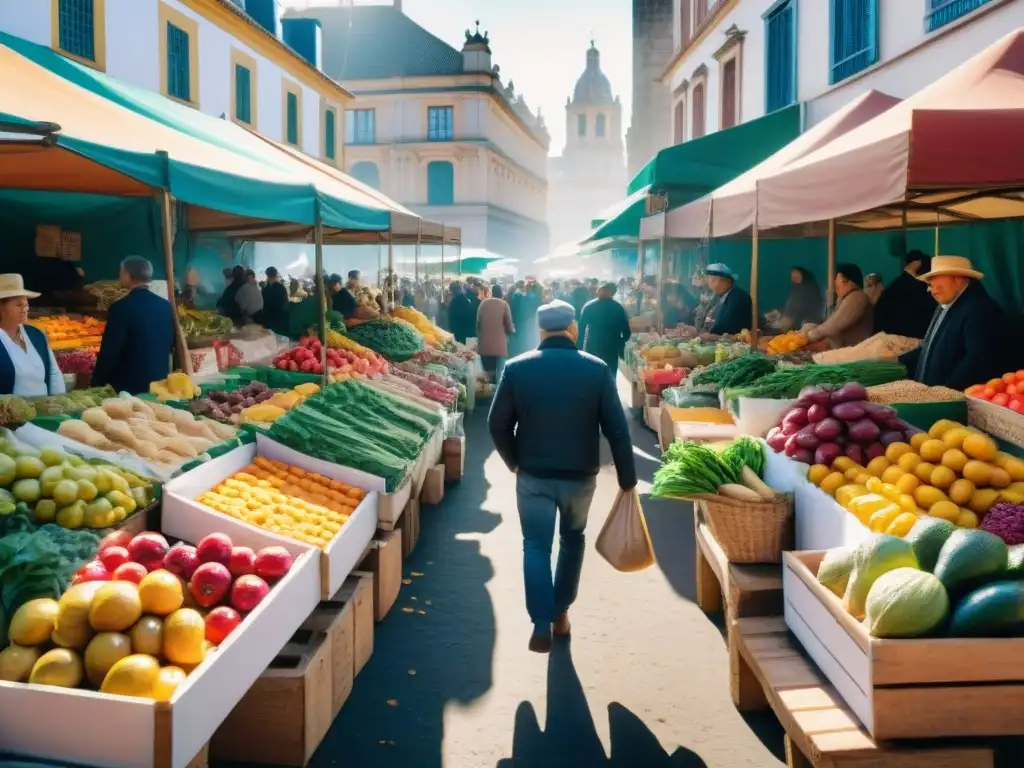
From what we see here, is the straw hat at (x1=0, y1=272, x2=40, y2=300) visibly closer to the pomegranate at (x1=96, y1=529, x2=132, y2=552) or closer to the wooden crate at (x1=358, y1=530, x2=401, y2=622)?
the pomegranate at (x1=96, y1=529, x2=132, y2=552)

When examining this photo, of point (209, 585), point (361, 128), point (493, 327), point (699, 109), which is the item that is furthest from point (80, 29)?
point (361, 128)

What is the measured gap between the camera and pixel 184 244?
17297mm

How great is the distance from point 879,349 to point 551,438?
3.78 metres

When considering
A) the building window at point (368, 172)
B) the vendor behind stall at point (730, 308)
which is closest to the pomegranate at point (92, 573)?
the vendor behind stall at point (730, 308)

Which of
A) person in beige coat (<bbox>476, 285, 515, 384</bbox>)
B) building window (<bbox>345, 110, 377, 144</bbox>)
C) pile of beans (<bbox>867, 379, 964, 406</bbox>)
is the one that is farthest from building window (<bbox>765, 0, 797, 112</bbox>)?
building window (<bbox>345, 110, 377, 144</bbox>)

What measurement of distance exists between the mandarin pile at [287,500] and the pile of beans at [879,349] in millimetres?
4051

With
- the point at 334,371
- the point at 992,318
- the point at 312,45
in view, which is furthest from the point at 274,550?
the point at 312,45

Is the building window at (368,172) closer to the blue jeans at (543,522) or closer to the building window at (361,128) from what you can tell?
the building window at (361,128)

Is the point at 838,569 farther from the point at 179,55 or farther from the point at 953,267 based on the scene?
the point at 179,55

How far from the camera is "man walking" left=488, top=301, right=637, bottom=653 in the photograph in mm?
4926

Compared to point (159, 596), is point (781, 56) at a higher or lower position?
higher

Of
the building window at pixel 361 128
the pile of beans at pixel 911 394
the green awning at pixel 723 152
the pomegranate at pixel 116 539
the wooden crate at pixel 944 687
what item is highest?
the building window at pixel 361 128

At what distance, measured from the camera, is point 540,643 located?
4.98m

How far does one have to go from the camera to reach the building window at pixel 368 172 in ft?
171
